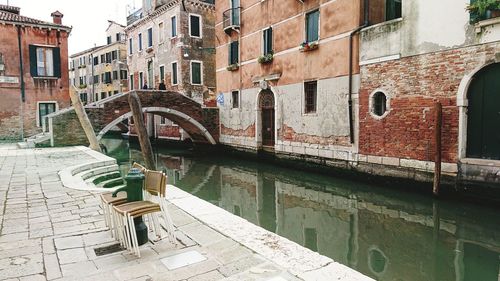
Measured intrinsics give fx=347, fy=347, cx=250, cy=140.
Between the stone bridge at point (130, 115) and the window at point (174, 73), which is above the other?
the window at point (174, 73)

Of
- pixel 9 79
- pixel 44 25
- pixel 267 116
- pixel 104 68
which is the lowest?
pixel 267 116

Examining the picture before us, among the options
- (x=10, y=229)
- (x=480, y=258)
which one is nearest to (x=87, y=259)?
(x=10, y=229)

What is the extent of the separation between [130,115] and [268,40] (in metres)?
7.40

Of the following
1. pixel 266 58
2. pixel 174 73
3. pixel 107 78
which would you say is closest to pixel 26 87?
pixel 174 73

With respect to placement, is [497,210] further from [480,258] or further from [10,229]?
[10,229]

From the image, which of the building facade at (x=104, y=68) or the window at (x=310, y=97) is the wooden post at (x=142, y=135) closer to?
the window at (x=310, y=97)

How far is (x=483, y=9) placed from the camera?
22.2ft

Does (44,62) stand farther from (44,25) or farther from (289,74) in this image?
(289,74)

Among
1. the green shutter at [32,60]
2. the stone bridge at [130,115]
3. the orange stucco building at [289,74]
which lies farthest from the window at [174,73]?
the green shutter at [32,60]

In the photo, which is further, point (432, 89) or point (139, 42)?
point (139, 42)

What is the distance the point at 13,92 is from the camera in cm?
1645

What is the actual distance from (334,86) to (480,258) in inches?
262

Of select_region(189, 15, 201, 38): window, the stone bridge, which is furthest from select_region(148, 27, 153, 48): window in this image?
the stone bridge

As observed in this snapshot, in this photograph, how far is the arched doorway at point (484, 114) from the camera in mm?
7117
